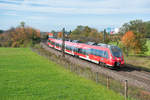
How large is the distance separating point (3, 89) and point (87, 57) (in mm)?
17819

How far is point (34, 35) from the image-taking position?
3986 inches

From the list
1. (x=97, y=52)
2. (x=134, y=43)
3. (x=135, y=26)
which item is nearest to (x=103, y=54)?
(x=97, y=52)

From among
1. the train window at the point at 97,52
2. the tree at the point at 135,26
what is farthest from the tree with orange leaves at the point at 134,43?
the tree at the point at 135,26

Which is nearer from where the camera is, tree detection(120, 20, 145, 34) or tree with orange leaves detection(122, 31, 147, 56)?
tree with orange leaves detection(122, 31, 147, 56)

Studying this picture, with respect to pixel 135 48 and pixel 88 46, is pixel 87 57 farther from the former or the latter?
pixel 135 48

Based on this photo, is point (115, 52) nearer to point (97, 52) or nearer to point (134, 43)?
point (97, 52)

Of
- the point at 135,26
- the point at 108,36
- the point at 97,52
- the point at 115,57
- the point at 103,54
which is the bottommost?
the point at 115,57

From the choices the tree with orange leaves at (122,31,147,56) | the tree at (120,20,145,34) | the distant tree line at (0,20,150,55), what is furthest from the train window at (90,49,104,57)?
the tree at (120,20,145,34)

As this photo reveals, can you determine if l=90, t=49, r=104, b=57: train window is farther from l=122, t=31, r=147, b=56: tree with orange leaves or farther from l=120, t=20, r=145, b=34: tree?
l=120, t=20, r=145, b=34: tree

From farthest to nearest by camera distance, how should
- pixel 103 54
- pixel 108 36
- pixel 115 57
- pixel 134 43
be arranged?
pixel 108 36, pixel 134 43, pixel 103 54, pixel 115 57

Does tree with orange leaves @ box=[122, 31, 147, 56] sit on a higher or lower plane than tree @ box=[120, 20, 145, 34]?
lower

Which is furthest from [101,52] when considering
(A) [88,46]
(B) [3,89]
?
(B) [3,89]

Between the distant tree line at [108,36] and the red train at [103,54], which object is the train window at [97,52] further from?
the distant tree line at [108,36]

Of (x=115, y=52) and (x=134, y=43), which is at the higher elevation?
(x=134, y=43)
